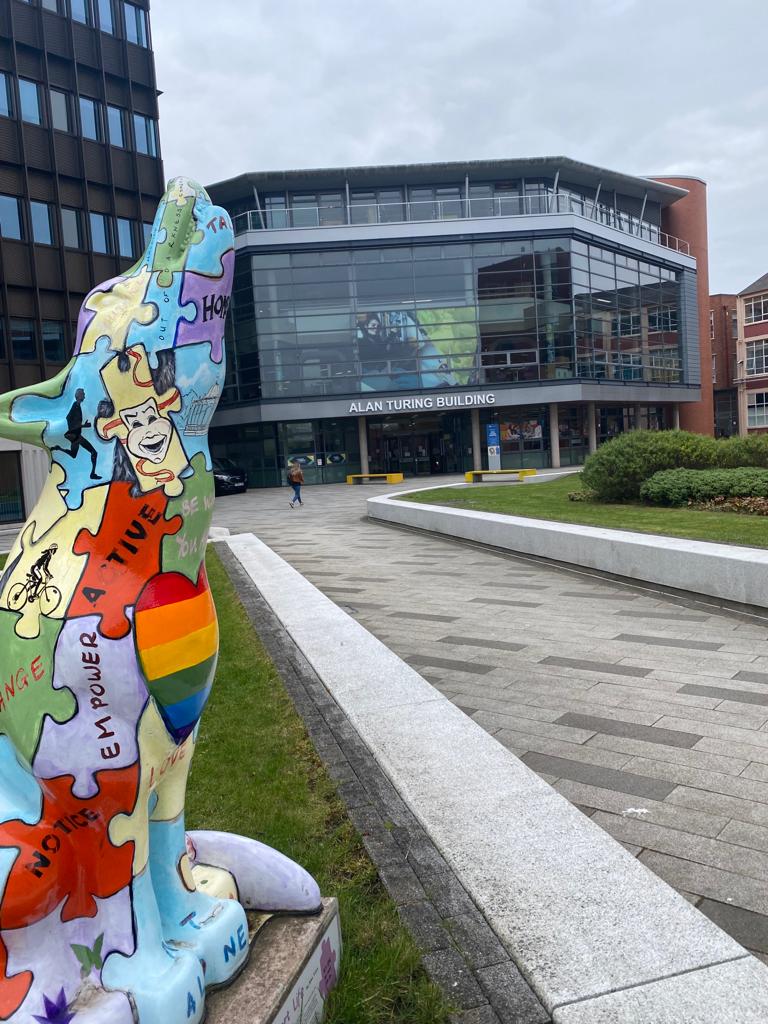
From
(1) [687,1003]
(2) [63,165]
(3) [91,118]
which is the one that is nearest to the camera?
(1) [687,1003]

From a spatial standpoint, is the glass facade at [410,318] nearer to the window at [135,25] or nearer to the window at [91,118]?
the window at [91,118]

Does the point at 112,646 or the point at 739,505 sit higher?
the point at 112,646

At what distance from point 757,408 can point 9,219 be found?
59.4 m

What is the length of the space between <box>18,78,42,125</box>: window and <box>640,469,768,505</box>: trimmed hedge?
25344 millimetres

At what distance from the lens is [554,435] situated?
39750 millimetres

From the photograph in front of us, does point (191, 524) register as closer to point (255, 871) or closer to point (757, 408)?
point (255, 871)

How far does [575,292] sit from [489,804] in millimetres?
38306

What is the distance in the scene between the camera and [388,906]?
300 centimetres

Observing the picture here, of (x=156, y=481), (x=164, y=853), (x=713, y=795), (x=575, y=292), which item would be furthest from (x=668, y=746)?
(x=575, y=292)

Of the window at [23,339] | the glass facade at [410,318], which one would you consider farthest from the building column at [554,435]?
the window at [23,339]

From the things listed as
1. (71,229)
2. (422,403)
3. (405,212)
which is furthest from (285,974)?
(405,212)

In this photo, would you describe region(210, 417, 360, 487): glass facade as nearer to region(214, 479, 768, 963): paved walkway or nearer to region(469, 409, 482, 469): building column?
region(469, 409, 482, 469): building column

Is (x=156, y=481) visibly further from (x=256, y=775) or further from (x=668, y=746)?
(x=668, y=746)

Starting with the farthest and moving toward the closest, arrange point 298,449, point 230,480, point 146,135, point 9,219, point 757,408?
point 757,408, point 298,449, point 230,480, point 146,135, point 9,219
